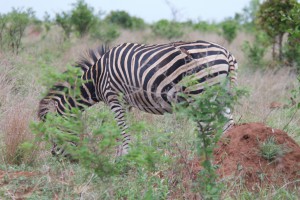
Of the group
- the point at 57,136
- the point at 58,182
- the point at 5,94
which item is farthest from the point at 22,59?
the point at 57,136

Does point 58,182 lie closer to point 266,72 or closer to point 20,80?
point 20,80

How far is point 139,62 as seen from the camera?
6020mm

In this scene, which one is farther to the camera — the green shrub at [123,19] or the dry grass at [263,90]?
the green shrub at [123,19]

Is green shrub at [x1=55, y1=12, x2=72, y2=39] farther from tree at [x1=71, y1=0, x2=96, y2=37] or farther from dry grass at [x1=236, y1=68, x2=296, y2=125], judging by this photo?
dry grass at [x1=236, y1=68, x2=296, y2=125]

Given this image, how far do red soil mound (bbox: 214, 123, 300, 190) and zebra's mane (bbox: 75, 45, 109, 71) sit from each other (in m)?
2.21

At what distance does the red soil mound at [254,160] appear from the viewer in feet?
15.9

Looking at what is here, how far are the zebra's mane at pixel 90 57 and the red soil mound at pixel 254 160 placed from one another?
7.25ft

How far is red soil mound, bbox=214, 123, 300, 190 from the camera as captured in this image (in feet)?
15.9

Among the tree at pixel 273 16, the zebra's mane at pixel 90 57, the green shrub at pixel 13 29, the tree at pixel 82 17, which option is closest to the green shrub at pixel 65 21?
the tree at pixel 82 17

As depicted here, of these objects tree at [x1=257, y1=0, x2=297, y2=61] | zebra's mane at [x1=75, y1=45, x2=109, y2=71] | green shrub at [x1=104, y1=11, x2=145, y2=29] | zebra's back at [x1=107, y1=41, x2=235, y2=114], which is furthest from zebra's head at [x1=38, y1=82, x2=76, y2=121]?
green shrub at [x1=104, y1=11, x2=145, y2=29]

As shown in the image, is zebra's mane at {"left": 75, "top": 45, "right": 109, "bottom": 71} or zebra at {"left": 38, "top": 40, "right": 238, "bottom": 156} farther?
zebra's mane at {"left": 75, "top": 45, "right": 109, "bottom": 71}

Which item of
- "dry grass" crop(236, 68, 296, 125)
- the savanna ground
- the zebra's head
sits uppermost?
the zebra's head

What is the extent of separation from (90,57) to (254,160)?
2.76m

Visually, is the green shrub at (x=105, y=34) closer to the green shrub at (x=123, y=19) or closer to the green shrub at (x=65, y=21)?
the green shrub at (x=65, y=21)
